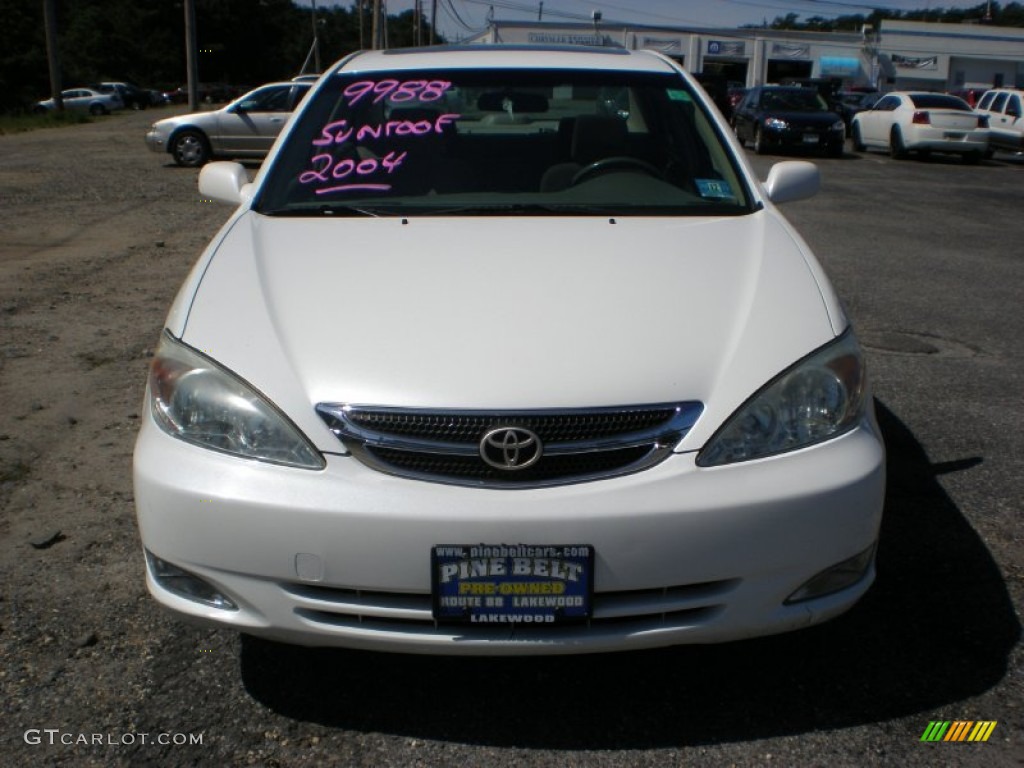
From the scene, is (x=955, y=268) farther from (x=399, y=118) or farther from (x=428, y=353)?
(x=428, y=353)

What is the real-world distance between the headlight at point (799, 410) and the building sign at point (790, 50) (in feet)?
216

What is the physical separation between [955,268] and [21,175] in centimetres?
1335

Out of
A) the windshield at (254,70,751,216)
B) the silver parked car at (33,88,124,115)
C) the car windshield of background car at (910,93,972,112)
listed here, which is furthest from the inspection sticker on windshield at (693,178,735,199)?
the silver parked car at (33,88,124,115)

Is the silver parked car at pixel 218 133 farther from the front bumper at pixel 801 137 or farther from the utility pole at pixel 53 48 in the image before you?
the utility pole at pixel 53 48

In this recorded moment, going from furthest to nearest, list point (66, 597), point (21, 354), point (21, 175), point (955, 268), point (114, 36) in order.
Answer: point (114, 36), point (21, 175), point (955, 268), point (21, 354), point (66, 597)

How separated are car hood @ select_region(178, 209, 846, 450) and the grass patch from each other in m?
30.0

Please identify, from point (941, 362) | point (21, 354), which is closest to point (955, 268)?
point (941, 362)

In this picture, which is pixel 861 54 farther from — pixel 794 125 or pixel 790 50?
pixel 794 125

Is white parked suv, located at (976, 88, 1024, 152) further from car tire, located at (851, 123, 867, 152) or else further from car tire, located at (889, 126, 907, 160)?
car tire, located at (851, 123, 867, 152)

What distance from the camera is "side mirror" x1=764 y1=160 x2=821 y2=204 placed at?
13.0ft

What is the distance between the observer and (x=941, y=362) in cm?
597

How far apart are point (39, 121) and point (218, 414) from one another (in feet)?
117

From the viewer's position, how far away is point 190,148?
58.2ft

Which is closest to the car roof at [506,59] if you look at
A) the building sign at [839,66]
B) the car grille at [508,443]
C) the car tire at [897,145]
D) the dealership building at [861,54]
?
the car grille at [508,443]
